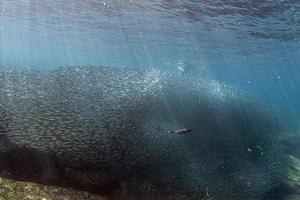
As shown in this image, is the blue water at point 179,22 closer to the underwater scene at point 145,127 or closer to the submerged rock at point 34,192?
the underwater scene at point 145,127

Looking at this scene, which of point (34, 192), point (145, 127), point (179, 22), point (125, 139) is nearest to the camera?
point (34, 192)

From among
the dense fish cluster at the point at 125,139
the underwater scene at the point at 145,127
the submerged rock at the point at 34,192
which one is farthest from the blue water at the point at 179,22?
the submerged rock at the point at 34,192

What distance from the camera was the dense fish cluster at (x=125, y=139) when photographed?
11.5m

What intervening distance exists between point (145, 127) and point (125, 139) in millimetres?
1834

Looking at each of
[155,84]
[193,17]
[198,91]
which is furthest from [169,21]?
[155,84]

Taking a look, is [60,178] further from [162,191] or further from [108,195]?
[162,191]

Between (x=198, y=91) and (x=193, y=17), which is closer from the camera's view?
(x=198, y=91)

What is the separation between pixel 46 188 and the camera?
9812 mm

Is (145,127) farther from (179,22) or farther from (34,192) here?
(179,22)

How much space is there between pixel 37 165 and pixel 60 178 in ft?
2.92

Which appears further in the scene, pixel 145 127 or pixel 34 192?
pixel 145 127

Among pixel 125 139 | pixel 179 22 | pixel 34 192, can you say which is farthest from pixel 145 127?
pixel 179 22

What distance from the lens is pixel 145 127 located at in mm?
14797

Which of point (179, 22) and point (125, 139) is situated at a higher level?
point (125, 139)
